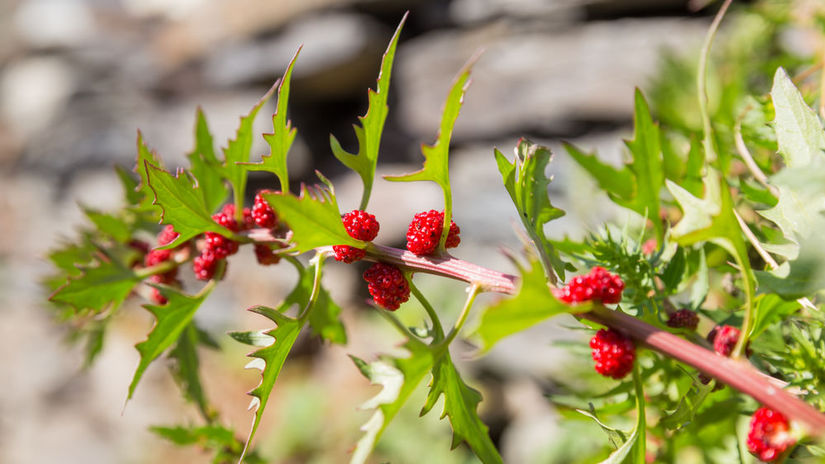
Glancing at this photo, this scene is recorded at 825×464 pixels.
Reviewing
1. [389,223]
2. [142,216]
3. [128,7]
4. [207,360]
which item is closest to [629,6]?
[389,223]

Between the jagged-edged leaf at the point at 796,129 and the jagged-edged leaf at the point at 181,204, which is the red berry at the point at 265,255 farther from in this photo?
the jagged-edged leaf at the point at 796,129

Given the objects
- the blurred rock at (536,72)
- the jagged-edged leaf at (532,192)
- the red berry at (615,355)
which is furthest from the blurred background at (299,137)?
the red berry at (615,355)

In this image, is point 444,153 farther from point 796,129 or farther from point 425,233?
point 796,129

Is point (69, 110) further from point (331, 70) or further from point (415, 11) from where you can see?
point (415, 11)

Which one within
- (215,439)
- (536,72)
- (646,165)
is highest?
(646,165)

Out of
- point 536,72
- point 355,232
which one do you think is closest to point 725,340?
point 355,232

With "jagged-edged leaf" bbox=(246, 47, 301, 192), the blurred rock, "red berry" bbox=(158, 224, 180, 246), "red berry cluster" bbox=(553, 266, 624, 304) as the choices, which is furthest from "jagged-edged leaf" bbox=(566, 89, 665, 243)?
the blurred rock
